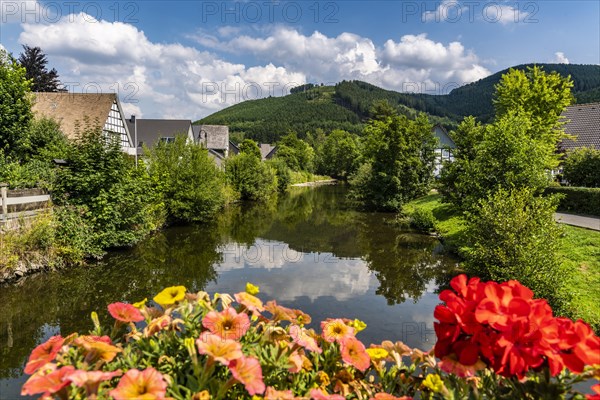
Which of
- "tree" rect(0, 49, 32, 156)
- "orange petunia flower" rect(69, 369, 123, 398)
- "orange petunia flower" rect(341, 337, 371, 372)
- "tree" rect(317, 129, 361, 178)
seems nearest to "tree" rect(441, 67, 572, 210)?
"orange petunia flower" rect(341, 337, 371, 372)

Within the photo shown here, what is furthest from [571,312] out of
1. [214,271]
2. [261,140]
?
[261,140]

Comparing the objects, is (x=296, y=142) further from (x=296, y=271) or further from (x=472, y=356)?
(x=472, y=356)

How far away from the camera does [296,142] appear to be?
85.2 metres

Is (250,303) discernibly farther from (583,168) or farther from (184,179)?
(583,168)

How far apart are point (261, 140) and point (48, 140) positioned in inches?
3881

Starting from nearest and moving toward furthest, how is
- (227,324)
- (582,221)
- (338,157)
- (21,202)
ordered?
(227,324) < (21,202) < (582,221) < (338,157)

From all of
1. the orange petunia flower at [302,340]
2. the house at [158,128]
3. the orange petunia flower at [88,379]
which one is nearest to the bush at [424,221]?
the orange petunia flower at [302,340]

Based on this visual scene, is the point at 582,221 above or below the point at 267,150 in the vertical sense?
below

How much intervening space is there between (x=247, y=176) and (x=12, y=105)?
2162 cm

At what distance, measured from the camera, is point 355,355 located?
217 cm

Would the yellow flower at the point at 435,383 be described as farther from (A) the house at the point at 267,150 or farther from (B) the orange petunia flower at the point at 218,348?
(A) the house at the point at 267,150

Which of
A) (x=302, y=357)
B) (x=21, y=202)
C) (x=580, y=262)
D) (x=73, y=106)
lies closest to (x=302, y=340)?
(x=302, y=357)

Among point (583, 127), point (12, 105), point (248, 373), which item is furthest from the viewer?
point (583, 127)

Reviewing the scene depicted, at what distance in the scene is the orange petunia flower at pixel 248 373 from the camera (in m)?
1.64
